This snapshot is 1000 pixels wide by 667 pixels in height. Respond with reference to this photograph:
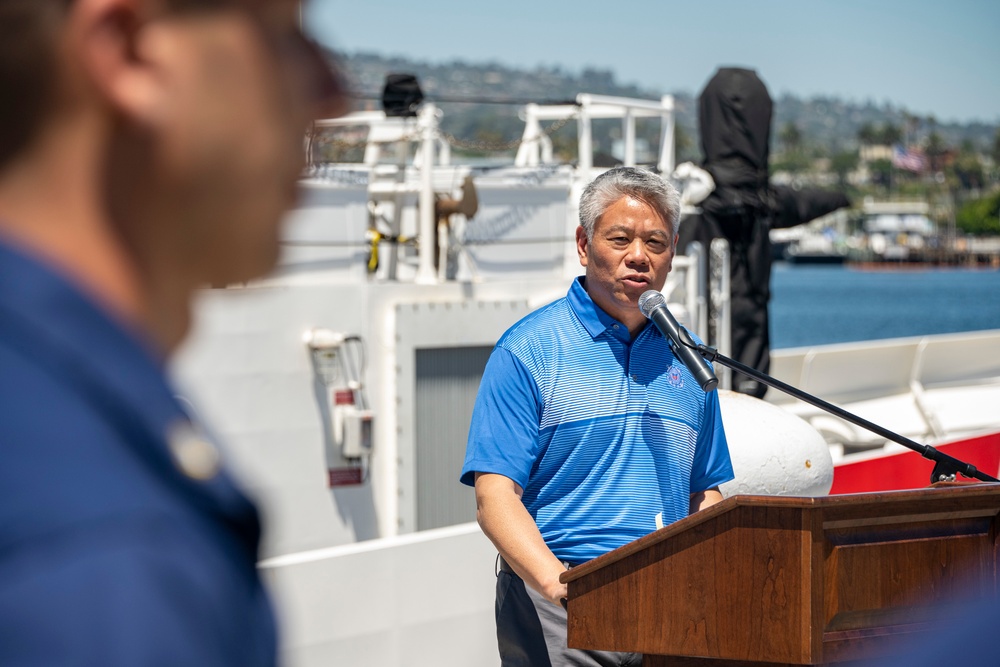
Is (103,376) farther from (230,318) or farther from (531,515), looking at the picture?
(230,318)

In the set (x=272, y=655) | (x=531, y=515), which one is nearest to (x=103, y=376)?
(x=272, y=655)

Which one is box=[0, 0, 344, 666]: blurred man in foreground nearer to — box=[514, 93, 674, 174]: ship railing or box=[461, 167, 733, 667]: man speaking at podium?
box=[461, 167, 733, 667]: man speaking at podium

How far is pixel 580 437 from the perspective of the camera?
346cm

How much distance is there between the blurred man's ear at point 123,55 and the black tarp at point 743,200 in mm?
10586

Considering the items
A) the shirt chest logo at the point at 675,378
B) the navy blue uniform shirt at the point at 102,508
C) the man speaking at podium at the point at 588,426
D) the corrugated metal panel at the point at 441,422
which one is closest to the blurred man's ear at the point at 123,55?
the navy blue uniform shirt at the point at 102,508

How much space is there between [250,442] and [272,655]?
26.1 feet

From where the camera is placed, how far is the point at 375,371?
8.90m

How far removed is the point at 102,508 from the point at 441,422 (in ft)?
28.1

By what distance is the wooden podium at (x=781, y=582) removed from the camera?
3.02m

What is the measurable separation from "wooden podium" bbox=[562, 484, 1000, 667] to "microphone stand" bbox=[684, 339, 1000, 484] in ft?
1.66

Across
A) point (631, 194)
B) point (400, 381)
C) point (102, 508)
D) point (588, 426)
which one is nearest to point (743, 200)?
point (400, 381)

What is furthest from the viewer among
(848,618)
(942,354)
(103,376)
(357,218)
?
(942,354)

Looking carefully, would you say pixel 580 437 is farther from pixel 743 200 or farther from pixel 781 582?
pixel 743 200

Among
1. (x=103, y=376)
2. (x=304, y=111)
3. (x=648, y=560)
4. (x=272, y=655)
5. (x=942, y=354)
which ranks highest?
(x=304, y=111)
